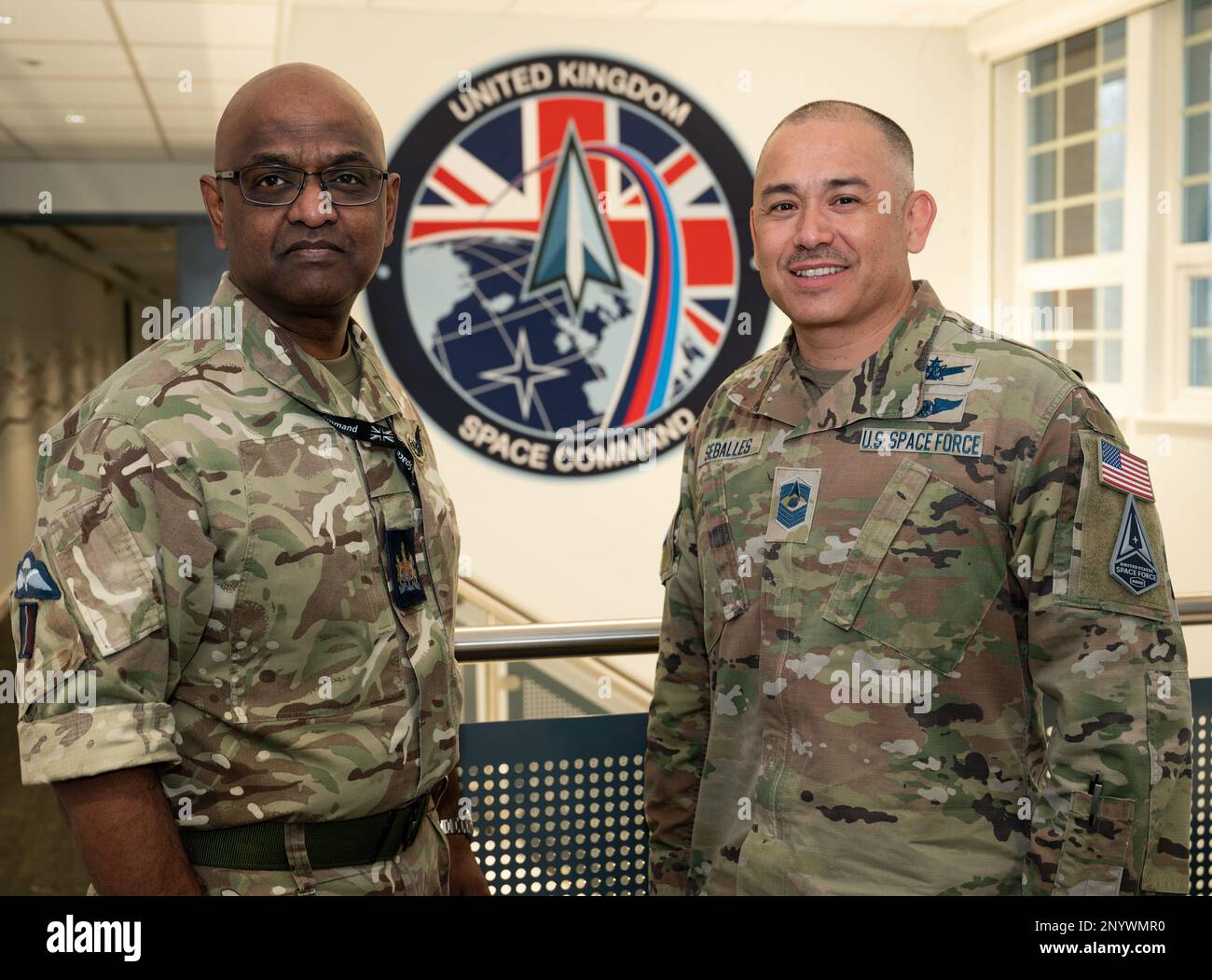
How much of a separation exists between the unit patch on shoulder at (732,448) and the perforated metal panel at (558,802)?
512 millimetres

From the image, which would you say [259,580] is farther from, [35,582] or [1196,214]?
[1196,214]

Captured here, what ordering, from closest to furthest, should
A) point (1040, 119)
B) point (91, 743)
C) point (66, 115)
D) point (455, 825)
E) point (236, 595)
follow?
1. point (91, 743)
2. point (236, 595)
3. point (455, 825)
4. point (1040, 119)
5. point (66, 115)

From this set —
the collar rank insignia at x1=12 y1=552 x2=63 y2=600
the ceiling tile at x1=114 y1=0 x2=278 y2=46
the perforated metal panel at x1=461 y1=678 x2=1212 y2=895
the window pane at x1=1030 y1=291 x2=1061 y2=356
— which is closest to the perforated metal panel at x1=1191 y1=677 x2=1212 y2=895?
the perforated metal panel at x1=461 y1=678 x2=1212 y2=895

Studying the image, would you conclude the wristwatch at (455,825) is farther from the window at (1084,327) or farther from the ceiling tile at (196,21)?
the window at (1084,327)

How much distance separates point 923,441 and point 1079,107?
3651 millimetres

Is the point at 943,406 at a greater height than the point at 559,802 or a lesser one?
greater

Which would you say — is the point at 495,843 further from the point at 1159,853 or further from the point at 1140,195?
the point at 1140,195

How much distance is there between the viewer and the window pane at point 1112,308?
14.1 feet

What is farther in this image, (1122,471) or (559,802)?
(559,802)

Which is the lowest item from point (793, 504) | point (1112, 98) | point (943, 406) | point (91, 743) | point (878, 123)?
point (91, 743)

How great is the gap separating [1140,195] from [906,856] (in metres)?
3.63

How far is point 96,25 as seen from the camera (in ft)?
13.7

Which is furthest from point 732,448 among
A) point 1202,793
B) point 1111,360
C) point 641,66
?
point 1111,360

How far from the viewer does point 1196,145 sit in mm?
4043
